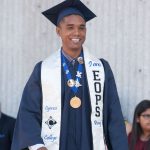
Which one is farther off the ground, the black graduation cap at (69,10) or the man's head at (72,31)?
the black graduation cap at (69,10)

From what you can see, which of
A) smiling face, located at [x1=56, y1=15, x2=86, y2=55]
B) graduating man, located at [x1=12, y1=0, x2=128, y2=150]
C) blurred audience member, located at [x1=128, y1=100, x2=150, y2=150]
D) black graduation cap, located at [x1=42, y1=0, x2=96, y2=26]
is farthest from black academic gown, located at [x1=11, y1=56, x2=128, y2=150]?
blurred audience member, located at [x1=128, y1=100, x2=150, y2=150]

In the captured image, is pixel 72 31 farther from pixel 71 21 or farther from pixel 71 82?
pixel 71 82

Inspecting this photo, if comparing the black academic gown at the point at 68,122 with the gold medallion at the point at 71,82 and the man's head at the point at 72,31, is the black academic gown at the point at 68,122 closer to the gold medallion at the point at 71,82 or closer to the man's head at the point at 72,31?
the gold medallion at the point at 71,82

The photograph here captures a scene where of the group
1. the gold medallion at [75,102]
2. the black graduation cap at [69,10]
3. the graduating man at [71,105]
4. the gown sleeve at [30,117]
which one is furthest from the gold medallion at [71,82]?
the black graduation cap at [69,10]

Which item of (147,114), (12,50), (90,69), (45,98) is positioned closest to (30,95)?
(45,98)

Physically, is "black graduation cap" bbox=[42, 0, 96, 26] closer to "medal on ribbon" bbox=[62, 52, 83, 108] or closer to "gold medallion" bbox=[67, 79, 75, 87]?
"medal on ribbon" bbox=[62, 52, 83, 108]

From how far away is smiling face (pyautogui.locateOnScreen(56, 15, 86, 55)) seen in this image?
4371 millimetres

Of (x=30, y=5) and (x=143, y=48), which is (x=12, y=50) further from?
(x=143, y=48)

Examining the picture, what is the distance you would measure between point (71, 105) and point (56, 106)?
0.12 metres

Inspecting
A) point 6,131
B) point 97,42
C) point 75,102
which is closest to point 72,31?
point 75,102

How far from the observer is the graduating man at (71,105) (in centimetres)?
432

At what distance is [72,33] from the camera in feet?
14.4

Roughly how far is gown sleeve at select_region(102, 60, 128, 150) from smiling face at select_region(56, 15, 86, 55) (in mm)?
309

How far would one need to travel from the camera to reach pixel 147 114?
616cm
